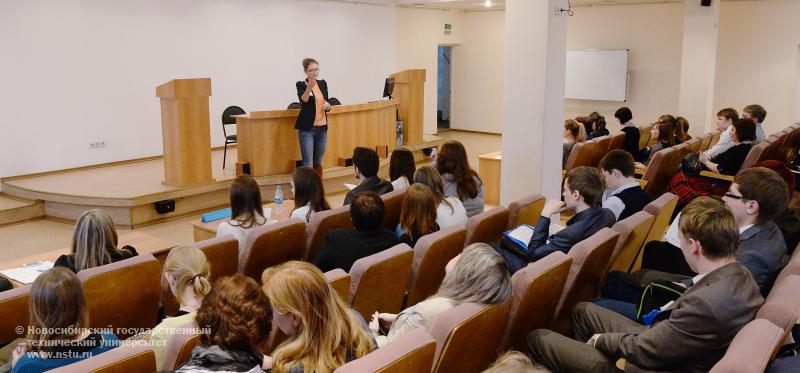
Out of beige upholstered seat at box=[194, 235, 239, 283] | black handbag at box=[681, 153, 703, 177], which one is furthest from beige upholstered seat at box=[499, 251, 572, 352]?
black handbag at box=[681, 153, 703, 177]

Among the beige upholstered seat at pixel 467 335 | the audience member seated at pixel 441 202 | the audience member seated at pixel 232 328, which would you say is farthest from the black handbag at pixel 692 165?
the audience member seated at pixel 232 328

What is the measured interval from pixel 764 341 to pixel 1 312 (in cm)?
304

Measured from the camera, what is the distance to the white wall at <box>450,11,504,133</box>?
14.2m

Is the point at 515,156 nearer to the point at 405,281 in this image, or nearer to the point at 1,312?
the point at 405,281

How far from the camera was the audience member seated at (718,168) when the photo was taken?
21.3 ft

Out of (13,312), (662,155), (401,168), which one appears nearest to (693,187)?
(662,155)

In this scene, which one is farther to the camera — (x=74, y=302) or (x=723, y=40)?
(x=723, y=40)

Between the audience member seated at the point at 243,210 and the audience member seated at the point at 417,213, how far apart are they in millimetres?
930

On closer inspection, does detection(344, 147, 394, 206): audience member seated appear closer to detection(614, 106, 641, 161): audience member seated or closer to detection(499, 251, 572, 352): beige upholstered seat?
detection(499, 251, 572, 352): beige upholstered seat

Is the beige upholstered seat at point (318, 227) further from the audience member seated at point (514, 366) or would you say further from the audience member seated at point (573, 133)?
the audience member seated at point (573, 133)

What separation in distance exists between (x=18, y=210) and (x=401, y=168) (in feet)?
14.7

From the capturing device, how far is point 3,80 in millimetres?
7930

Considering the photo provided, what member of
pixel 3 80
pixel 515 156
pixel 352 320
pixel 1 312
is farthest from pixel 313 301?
pixel 3 80

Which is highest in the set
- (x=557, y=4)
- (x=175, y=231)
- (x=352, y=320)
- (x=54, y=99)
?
(x=557, y=4)
